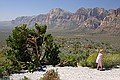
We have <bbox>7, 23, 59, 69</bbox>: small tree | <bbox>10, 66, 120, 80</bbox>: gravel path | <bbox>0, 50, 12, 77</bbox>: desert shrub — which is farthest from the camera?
<bbox>7, 23, 59, 69</bbox>: small tree

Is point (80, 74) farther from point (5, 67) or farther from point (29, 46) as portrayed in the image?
point (29, 46)

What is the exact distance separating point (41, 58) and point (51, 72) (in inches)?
273

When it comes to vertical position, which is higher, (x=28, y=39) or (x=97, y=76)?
(x=28, y=39)

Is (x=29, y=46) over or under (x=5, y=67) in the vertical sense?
over

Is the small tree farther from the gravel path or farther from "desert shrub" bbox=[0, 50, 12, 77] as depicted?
the gravel path

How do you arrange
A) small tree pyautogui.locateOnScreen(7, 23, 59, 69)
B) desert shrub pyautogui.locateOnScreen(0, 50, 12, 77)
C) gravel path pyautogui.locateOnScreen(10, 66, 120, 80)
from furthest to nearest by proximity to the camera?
1. small tree pyautogui.locateOnScreen(7, 23, 59, 69)
2. desert shrub pyautogui.locateOnScreen(0, 50, 12, 77)
3. gravel path pyautogui.locateOnScreen(10, 66, 120, 80)

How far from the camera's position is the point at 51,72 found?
12875 mm

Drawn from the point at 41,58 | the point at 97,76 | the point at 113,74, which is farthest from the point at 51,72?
the point at 41,58

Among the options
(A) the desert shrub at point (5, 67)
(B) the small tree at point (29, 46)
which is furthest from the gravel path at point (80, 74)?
(B) the small tree at point (29, 46)

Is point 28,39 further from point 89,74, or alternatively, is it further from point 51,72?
point 51,72

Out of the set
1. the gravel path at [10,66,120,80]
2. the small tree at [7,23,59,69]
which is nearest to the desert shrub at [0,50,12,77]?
the small tree at [7,23,59,69]

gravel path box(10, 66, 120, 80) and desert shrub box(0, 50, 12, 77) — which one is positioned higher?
desert shrub box(0, 50, 12, 77)

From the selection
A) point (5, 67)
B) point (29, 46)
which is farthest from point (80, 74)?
point (29, 46)

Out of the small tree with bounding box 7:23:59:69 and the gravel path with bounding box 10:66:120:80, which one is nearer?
the gravel path with bounding box 10:66:120:80
